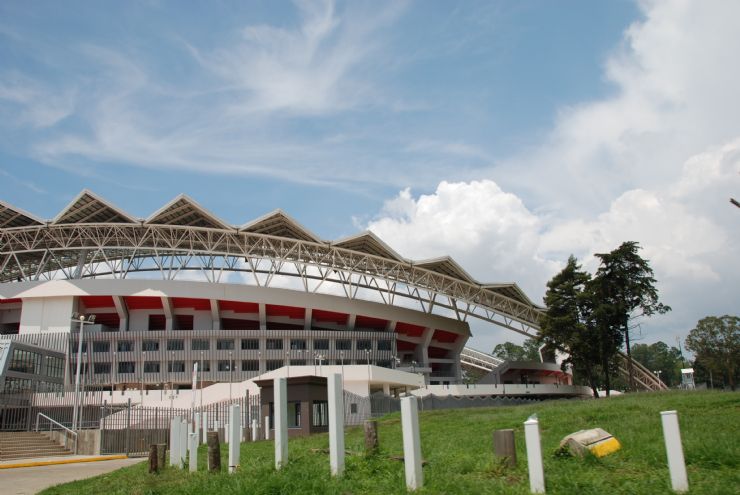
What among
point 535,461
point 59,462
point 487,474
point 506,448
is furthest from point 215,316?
point 535,461

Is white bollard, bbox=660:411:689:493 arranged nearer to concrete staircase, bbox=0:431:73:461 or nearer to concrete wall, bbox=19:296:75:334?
concrete staircase, bbox=0:431:73:461

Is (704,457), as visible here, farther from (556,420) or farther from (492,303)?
(492,303)

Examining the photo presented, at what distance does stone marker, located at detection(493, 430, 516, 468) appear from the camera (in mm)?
9830

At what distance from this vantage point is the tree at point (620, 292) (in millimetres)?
58031

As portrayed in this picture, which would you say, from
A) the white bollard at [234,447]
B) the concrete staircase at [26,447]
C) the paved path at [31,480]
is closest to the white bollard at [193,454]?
the white bollard at [234,447]

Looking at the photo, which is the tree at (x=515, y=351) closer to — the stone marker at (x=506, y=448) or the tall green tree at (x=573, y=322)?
the tall green tree at (x=573, y=322)

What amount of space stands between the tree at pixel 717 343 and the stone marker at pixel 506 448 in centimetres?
8202

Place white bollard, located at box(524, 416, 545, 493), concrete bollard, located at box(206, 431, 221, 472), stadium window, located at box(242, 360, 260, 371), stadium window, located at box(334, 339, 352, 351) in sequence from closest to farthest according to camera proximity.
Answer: white bollard, located at box(524, 416, 545, 493) < concrete bollard, located at box(206, 431, 221, 472) < stadium window, located at box(242, 360, 260, 371) < stadium window, located at box(334, 339, 352, 351)

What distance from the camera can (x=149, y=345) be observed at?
232 feet

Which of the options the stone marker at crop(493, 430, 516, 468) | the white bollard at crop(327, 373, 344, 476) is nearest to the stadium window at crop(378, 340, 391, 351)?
the stone marker at crop(493, 430, 516, 468)

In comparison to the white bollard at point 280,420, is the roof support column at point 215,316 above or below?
above

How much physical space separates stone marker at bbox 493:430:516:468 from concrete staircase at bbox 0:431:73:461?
27.1m

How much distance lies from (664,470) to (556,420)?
1023 centimetres

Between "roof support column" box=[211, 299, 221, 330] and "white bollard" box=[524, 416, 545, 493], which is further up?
"roof support column" box=[211, 299, 221, 330]
